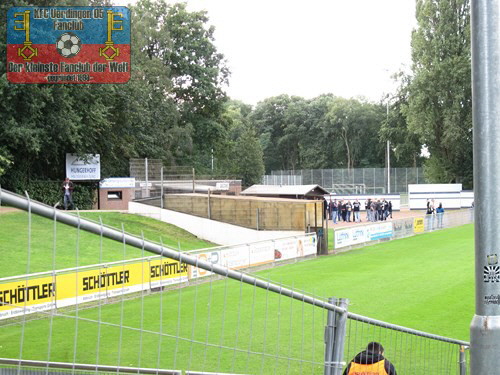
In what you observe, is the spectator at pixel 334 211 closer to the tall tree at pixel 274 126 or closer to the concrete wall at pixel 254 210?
the concrete wall at pixel 254 210

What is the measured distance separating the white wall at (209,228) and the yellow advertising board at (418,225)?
12.3m

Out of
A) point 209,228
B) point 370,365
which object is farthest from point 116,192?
point 370,365

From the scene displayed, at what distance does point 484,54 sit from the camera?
137 inches

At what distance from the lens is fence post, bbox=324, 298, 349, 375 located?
3.89 metres

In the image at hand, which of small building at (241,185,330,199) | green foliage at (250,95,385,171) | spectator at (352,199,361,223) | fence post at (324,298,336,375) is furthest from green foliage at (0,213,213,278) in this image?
green foliage at (250,95,385,171)

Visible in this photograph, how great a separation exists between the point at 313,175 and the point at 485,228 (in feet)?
270

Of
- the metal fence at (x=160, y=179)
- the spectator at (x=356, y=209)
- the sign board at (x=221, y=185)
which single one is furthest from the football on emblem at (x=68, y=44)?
the spectator at (x=356, y=209)

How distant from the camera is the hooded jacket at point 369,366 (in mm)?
5422

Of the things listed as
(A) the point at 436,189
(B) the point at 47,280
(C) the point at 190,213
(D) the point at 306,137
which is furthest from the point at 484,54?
(D) the point at 306,137

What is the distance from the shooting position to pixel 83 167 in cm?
3934

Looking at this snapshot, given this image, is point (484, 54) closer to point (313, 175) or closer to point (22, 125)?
point (22, 125)

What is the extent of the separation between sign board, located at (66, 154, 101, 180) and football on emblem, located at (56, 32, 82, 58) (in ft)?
30.3

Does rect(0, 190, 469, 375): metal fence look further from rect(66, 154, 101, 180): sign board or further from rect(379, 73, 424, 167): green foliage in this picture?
rect(379, 73, 424, 167): green foliage

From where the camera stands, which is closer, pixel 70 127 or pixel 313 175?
pixel 70 127
